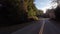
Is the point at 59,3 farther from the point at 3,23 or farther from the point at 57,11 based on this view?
the point at 3,23

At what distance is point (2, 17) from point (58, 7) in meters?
34.1

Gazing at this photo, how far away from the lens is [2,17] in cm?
3108

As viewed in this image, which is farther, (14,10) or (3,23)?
(14,10)

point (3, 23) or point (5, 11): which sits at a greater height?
point (5, 11)

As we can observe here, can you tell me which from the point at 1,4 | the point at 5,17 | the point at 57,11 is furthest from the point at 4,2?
the point at 57,11

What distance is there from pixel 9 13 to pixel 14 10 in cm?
161

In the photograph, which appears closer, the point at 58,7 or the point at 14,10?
Answer: the point at 14,10

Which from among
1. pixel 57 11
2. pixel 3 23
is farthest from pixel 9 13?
pixel 57 11

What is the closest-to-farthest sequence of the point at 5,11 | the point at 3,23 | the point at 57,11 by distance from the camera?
the point at 3,23 < the point at 5,11 < the point at 57,11

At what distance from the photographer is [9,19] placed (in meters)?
33.1

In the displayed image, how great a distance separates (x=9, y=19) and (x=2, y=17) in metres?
2.31

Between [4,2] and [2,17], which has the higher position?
[4,2]

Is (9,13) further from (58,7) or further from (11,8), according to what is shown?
(58,7)

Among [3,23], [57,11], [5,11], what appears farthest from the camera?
[57,11]
